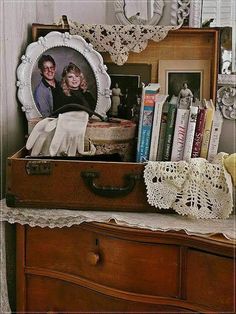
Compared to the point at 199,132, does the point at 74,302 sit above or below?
below

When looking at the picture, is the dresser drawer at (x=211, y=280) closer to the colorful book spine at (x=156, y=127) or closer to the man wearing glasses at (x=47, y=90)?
the colorful book spine at (x=156, y=127)

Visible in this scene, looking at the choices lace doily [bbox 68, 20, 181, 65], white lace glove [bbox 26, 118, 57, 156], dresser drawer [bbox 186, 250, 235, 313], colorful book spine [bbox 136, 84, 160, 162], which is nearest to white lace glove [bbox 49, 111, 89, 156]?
white lace glove [bbox 26, 118, 57, 156]

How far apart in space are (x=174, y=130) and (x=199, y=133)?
67mm

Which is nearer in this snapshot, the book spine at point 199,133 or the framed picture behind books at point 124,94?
the book spine at point 199,133

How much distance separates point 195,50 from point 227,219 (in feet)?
1.81

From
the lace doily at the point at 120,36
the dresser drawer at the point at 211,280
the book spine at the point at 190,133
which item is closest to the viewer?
the dresser drawer at the point at 211,280

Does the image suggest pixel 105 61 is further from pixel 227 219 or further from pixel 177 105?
pixel 227 219

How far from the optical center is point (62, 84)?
5.13 feet

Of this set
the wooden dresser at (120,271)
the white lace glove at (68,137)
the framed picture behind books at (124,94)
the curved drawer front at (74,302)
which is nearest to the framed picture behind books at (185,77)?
the framed picture behind books at (124,94)

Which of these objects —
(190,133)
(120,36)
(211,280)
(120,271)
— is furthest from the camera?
(120,36)

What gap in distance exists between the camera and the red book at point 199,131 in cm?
133

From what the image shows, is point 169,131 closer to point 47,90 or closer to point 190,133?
point 190,133

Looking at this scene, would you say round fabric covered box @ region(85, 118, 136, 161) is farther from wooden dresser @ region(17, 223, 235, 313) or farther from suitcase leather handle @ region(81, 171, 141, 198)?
wooden dresser @ region(17, 223, 235, 313)

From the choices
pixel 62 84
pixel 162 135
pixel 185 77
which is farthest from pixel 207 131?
pixel 62 84
